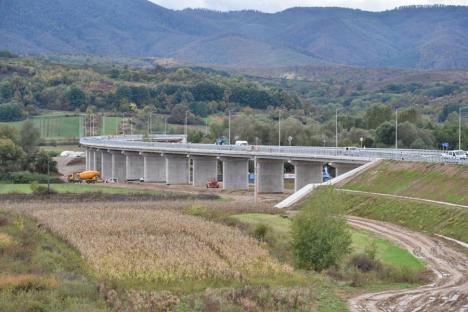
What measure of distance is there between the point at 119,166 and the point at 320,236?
3938 inches

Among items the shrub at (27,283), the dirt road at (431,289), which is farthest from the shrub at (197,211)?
the shrub at (27,283)

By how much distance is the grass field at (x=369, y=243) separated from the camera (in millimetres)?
54406

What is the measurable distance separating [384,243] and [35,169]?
82.5m

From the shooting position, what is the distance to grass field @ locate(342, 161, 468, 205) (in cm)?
7311

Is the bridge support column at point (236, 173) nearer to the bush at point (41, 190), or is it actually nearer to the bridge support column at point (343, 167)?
the bridge support column at point (343, 167)

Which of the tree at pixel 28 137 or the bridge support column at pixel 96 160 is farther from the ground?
the tree at pixel 28 137

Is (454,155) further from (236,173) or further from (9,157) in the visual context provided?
(9,157)

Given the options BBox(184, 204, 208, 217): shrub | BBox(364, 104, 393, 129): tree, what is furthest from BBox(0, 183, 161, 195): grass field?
BBox(364, 104, 393, 129): tree

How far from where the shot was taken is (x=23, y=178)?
12350cm

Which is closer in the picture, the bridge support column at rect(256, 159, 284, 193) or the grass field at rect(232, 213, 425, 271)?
the grass field at rect(232, 213, 425, 271)

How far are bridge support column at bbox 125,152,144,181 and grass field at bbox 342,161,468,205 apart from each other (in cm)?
5966

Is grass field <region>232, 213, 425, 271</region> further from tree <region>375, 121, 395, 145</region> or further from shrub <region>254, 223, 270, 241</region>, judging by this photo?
tree <region>375, 121, 395, 145</region>

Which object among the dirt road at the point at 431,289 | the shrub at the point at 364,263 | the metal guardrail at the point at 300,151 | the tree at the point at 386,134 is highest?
the tree at the point at 386,134

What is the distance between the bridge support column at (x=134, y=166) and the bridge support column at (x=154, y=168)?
439 centimetres
